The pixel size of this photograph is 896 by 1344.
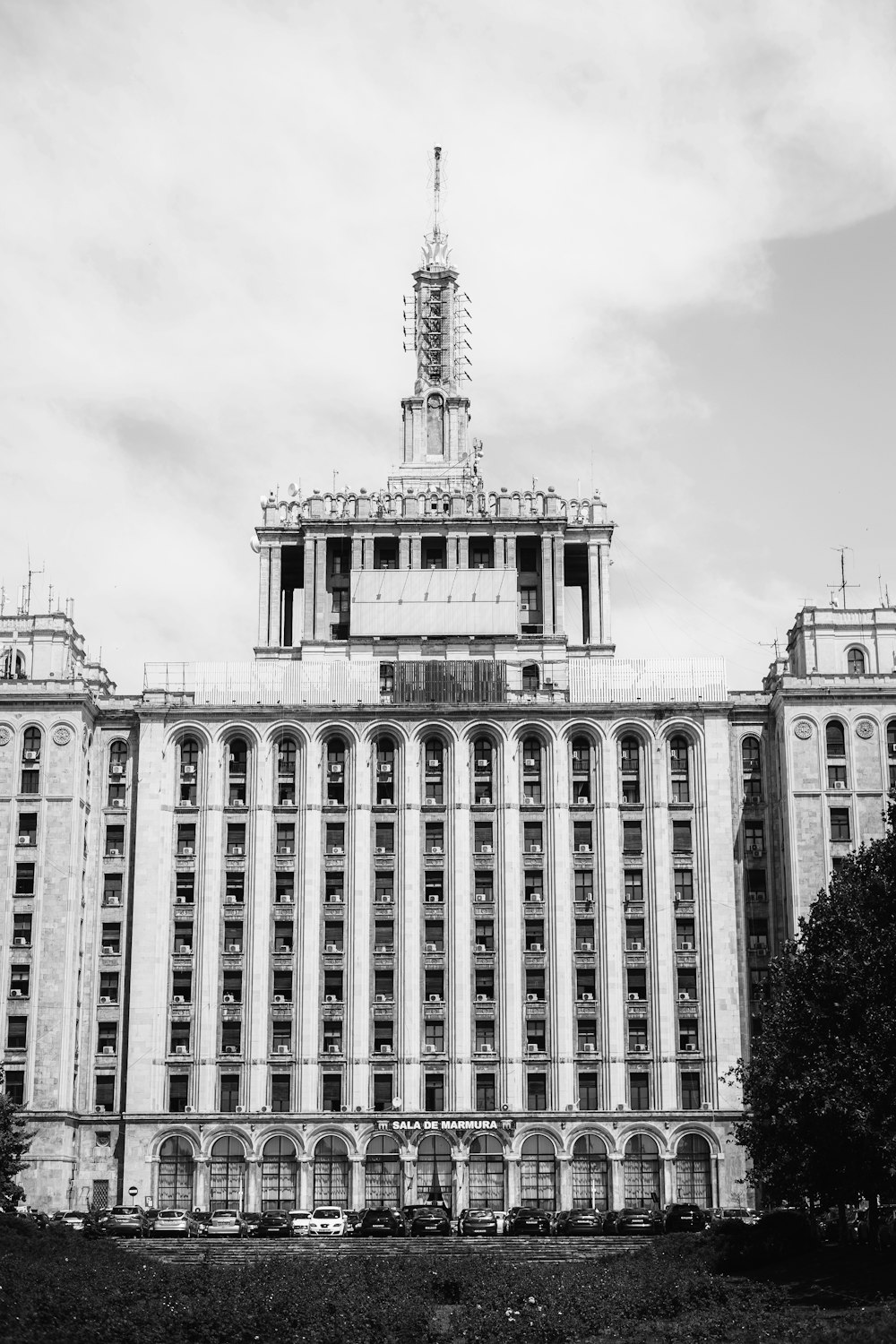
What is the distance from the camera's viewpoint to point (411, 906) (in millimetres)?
126312

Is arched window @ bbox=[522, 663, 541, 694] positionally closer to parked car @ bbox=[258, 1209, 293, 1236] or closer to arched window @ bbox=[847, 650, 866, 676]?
arched window @ bbox=[847, 650, 866, 676]

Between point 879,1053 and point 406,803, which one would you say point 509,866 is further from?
point 879,1053

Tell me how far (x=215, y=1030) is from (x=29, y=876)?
1600 cm

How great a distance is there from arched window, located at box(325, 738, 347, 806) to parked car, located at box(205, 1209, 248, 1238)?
3171 cm

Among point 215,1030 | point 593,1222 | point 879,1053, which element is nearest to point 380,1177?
point 215,1030

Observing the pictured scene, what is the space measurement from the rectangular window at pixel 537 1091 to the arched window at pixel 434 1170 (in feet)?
Answer: 19.6

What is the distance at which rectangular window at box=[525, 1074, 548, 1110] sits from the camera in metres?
123

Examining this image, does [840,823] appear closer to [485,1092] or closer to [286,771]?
[485,1092]

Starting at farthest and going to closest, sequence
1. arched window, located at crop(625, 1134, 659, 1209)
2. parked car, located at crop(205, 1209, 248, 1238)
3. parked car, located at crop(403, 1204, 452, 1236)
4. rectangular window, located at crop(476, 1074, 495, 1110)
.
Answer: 1. rectangular window, located at crop(476, 1074, 495, 1110)
2. arched window, located at crop(625, 1134, 659, 1209)
3. parked car, located at crop(205, 1209, 248, 1238)
4. parked car, located at crop(403, 1204, 452, 1236)

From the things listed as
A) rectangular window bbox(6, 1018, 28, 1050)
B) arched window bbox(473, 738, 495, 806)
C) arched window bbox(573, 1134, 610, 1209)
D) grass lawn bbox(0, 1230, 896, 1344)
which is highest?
arched window bbox(473, 738, 495, 806)

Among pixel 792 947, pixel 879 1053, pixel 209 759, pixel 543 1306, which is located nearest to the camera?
pixel 543 1306

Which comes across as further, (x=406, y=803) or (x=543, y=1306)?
(x=406, y=803)

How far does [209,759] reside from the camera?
130 metres

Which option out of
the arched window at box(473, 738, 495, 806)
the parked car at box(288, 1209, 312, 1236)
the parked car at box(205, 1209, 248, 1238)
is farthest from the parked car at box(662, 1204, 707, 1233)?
the arched window at box(473, 738, 495, 806)
